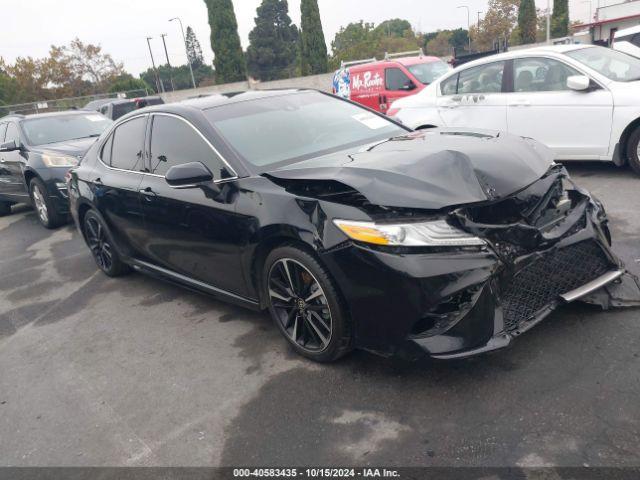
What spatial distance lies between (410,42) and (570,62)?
219 feet

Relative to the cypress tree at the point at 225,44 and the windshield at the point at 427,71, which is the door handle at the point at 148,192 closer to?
the windshield at the point at 427,71

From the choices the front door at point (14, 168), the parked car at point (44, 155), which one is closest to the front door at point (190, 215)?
the parked car at point (44, 155)

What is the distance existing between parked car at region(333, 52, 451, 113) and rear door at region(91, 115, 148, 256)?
8392mm

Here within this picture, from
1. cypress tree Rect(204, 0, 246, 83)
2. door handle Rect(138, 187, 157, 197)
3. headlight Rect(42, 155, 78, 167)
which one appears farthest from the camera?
cypress tree Rect(204, 0, 246, 83)

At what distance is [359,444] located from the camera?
8.82ft

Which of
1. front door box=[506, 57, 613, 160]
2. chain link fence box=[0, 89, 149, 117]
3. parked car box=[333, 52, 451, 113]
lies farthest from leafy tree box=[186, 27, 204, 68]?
front door box=[506, 57, 613, 160]

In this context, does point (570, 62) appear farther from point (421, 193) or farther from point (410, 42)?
point (410, 42)

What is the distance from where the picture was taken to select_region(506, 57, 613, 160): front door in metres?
6.44

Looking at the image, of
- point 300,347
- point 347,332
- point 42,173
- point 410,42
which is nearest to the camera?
point 347,332

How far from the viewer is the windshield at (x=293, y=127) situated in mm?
3911

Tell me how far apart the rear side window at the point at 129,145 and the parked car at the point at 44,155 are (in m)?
3.59

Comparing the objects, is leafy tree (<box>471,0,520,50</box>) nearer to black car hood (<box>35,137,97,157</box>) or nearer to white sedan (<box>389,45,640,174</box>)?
white sedan (<box>389,45,640,174</box>)

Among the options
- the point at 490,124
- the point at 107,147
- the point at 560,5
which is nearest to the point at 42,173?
the point at 107,147

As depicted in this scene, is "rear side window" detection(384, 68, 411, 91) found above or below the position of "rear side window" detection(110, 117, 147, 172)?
below
